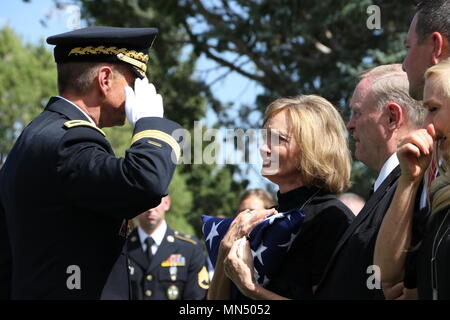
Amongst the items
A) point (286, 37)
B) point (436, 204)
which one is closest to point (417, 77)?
point (436, 204)

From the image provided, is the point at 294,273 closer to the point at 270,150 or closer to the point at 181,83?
the point at 270,150

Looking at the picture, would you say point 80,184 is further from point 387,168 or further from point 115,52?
point 387,168

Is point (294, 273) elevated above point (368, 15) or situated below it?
below

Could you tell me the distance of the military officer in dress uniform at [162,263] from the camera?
7.50 metres

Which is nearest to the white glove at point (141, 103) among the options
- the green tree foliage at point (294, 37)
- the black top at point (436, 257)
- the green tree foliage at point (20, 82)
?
the black top at point (436, 257)

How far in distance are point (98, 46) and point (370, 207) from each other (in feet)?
4.68

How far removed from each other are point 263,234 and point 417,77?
953 mm

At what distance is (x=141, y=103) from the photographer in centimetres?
354

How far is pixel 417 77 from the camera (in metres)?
3.29

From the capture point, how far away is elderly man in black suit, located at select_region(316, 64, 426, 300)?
10.6ft

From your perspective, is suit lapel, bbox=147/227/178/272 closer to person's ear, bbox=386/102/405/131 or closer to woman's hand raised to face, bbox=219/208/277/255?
woman's hand raised to face, bbox=219/208/277/255

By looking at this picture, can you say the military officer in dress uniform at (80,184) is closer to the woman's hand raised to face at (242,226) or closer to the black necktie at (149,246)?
the woman's hand raised to face at (242,226)

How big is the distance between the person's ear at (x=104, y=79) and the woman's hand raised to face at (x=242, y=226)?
0.85m

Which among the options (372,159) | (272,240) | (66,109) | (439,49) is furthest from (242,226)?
(439,49)
